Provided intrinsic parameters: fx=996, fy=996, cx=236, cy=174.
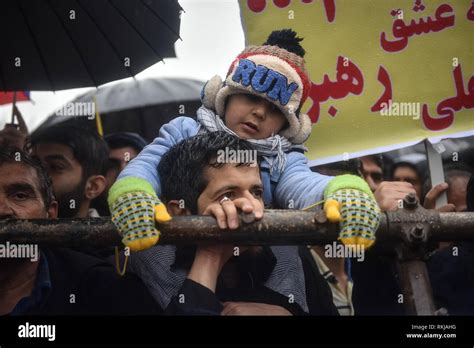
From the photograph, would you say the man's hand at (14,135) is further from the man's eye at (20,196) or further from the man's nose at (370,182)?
the man's nose at (370,182)

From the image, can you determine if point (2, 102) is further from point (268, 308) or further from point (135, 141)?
point (268, 308)

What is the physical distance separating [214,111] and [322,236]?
741 millimetres

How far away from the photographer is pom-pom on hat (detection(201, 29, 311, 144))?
3.69m

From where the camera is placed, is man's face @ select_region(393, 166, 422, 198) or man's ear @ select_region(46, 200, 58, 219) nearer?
man's ear @ select_region(46, 200, 58, 219)

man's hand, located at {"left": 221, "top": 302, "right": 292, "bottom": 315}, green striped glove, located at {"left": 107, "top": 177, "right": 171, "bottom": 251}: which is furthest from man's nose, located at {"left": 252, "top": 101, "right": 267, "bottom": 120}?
man's hand, located at {"left": 221, "top": 302, "right": 292, "bottom": 315}

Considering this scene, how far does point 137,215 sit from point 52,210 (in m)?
0.68

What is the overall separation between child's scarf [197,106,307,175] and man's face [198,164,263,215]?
0.47 feet

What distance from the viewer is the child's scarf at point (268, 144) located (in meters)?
3.71

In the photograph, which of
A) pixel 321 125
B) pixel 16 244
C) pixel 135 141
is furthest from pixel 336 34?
pixel 16 244

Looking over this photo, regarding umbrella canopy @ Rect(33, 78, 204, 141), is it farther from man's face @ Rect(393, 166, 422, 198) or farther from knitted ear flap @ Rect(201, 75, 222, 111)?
man's face @ Rect(393, 166, 422, 198)

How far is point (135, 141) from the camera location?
4320mm

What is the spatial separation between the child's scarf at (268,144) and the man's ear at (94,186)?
62 cm

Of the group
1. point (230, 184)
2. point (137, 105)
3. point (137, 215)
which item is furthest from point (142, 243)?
point (137, 105)

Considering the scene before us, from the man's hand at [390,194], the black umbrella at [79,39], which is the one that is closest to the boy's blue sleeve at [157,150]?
the black umbrella at [79,39]
